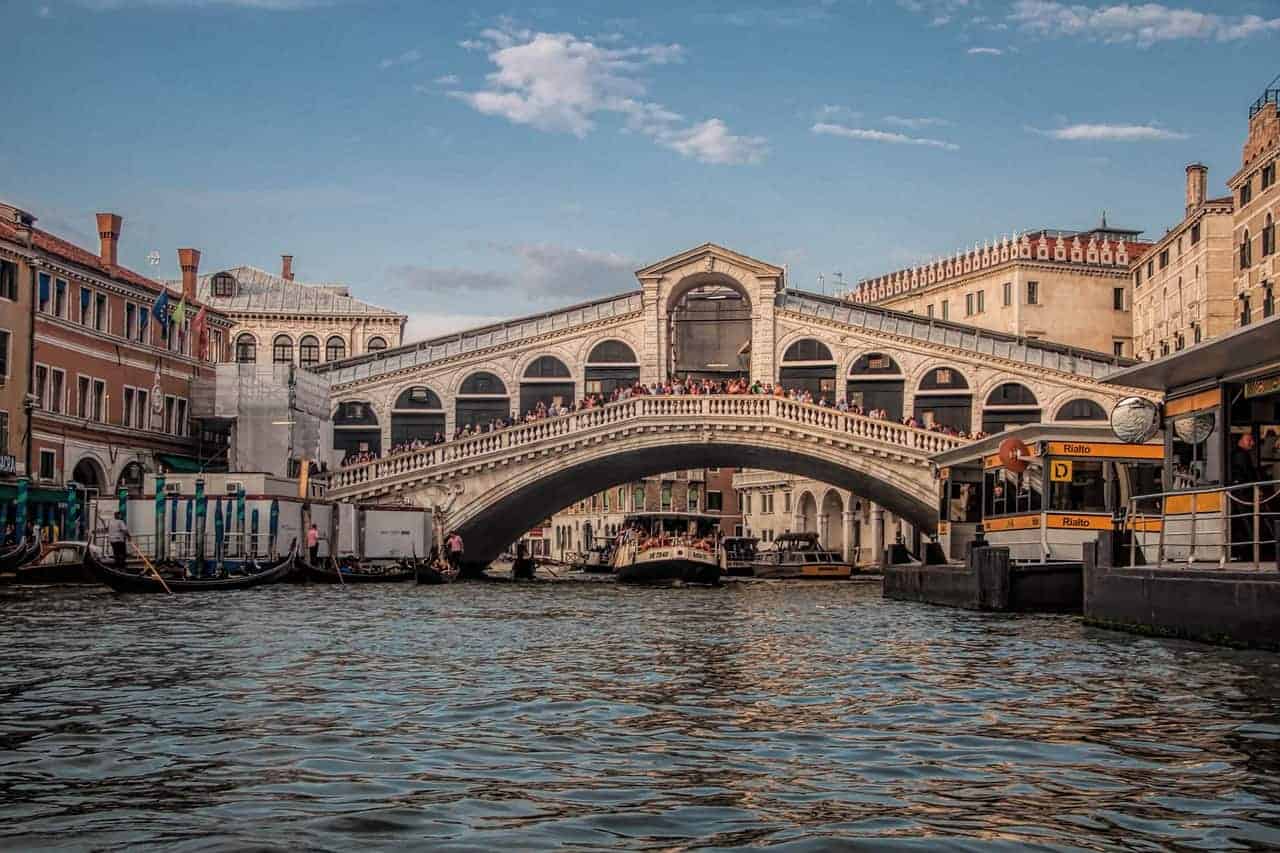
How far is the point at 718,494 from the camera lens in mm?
74500

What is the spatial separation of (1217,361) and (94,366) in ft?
92.0

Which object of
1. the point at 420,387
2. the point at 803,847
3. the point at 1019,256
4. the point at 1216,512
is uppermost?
the point at 1019,256

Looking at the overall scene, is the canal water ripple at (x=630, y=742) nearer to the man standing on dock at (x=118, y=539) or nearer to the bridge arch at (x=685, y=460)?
the man standing on dock at (x=118, y=539)

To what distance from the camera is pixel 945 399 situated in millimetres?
42781

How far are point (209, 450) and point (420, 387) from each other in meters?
6.15

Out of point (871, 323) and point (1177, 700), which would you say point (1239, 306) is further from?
point (1177, 700)

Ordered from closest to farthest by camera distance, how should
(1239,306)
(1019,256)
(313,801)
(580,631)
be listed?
(313,801) < (580,631) < (1239,306) < (1019,256)

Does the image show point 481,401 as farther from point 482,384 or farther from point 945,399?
point 945,399

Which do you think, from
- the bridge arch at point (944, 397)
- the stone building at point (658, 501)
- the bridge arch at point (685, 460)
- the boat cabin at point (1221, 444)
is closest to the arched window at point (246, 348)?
the bridge arch at point (685, 460)

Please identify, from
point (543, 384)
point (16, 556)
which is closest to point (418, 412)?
point (543, 384)

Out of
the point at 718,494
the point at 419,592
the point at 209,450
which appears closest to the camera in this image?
the point at 419,592

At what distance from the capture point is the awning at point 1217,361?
1393 cm

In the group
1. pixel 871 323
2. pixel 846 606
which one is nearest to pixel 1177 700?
pixel 846 606

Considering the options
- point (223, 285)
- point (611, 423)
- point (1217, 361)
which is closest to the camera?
point (1217, 361)
